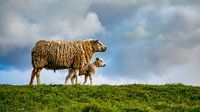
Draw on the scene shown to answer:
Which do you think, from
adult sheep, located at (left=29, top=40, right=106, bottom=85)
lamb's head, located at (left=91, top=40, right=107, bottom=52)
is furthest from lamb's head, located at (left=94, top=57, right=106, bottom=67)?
adult sheep, located at (left=29, top=40, right=106, bottom=85)

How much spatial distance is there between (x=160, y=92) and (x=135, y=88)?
122cm

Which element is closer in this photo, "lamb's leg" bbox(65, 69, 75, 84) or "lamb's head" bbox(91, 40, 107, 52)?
"lamb's leg" bbox(65, 69, 75, 84)

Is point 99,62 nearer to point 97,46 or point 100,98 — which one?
point 97,46

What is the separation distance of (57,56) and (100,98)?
202 inches

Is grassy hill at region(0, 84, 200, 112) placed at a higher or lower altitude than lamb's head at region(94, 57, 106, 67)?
lower

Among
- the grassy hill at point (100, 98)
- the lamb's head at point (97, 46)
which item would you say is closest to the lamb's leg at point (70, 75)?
the lamb's head at point (97, 46)

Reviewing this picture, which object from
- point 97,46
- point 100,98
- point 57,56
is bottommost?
point 100,98

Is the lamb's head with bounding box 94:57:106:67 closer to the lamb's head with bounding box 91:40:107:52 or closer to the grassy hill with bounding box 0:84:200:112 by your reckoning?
the lamb's head with bounding box 91:40:107:52

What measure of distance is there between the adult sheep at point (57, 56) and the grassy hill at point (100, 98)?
3.21m

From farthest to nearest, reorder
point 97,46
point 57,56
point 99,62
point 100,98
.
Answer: point 99,62
point 97,46
point 57,56
point 100,98

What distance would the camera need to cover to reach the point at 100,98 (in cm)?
2314

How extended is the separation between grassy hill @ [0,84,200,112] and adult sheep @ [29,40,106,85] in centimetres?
321

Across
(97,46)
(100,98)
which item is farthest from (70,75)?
(100,98)

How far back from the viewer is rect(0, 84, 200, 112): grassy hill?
66.5ft
